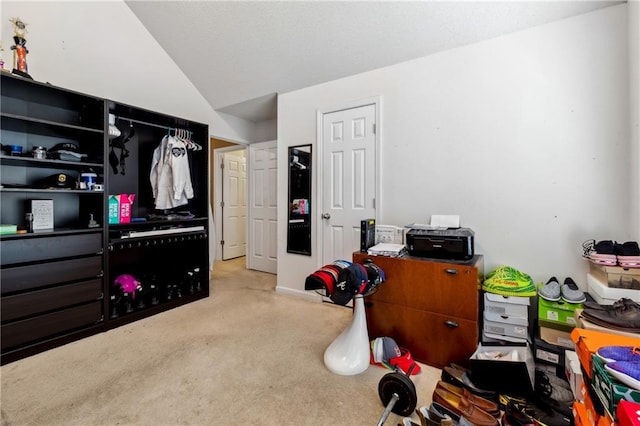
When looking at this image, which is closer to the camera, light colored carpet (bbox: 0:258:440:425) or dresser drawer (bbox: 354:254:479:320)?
light colored carpet (bbox: 0:258:440:425)

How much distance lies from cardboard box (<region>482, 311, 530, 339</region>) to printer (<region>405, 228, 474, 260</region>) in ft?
1.51

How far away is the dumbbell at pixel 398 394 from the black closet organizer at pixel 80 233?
2.41m

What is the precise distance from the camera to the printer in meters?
1.94

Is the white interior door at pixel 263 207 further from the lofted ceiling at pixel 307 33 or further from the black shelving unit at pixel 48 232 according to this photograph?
the black shelving unit at pixel 48 232

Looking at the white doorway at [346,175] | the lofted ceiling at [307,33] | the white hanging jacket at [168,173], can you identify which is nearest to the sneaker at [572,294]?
the white doorway at [346,175]

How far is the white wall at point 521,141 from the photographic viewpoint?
1.93 m

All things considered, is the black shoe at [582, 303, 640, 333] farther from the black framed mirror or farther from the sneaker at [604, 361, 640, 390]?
the black framed mirror

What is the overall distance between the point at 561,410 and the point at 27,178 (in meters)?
4.05

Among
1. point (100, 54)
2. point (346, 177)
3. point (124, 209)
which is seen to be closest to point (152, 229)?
point (124, 209)

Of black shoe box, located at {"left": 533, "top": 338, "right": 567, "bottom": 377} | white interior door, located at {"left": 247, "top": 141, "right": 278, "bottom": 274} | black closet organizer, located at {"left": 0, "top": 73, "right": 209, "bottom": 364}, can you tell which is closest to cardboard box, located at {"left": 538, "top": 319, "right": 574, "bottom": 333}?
black shoe box, located at {"left": 533, "top": 338, "right": 567, "bottom": 377}

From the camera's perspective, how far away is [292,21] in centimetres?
254

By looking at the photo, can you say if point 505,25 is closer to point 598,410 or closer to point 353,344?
point 598,410

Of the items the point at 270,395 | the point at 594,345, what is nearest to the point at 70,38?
the point at 270,395

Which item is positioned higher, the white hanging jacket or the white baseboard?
the white hanging jacket
